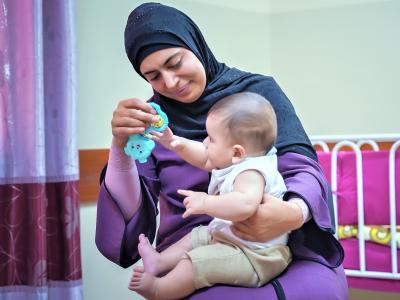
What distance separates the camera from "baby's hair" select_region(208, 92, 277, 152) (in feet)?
3.39

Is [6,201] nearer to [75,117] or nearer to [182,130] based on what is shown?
[75,117]

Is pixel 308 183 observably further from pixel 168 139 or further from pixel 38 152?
pixel 38 152

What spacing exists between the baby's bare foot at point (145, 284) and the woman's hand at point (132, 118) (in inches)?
12.2

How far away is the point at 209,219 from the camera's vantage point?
4.04 feet

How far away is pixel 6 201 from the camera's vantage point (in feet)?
5.82

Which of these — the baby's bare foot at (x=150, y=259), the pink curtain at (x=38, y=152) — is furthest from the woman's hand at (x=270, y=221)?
the pink curtain at (x=38, y=152)

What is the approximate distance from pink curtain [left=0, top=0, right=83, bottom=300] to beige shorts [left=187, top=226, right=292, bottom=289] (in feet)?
3.18

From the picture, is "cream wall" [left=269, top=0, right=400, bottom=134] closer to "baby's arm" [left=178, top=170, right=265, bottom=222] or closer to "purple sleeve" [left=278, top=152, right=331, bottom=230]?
"purple sleeve" [left=278, top=152, right=331, bottom=230]

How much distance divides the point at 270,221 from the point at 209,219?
0.80 feet

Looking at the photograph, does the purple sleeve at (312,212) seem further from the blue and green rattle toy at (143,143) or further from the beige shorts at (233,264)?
the blue and green rattle toy at (143,143)

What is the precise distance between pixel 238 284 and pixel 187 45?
1.96 ft

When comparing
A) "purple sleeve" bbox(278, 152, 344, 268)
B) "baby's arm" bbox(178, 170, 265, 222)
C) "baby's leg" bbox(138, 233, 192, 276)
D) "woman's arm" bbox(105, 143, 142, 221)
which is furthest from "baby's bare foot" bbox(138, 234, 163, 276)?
"purple sleeve" bbox(278, 152, 344, 268)

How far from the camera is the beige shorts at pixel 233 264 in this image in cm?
102

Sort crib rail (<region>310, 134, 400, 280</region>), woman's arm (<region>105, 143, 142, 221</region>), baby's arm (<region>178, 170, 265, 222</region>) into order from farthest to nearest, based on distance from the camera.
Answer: crib rail (<region>310, 134, 400, 280</region>) < woman's arm (<region>105, 143, 142, 221</region>) < baby's arm (<region>178, 170, 265, 222</region>)
